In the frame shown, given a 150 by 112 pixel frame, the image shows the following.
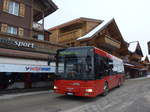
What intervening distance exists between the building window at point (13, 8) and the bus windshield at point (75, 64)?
1084 cm

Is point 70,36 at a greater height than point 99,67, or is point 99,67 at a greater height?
point 70,36

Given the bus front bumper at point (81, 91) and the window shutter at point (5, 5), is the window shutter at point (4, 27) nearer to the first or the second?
the window shutter at point (5, 5)

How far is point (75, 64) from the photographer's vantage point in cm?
878

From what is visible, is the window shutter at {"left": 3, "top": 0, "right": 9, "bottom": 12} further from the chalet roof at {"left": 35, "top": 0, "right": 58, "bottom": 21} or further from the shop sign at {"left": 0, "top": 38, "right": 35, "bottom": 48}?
the shop sign at {"left": 0, "top": 38, "right": 35, "bottom": 48}

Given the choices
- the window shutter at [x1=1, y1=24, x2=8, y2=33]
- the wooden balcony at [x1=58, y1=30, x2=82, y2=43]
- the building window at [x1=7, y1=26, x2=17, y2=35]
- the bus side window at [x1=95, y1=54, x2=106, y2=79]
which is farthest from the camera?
→ the wooden balcony at [x1=58, y1=30, x2=82, y2=43]

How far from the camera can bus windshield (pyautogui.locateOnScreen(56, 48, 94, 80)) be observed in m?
8.44

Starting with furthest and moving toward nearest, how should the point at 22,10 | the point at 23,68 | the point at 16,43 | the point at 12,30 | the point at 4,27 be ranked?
the point at 22,10 → the point at 12,30 → the point at 4,27 → the point at 16,43 → the point at 23,68

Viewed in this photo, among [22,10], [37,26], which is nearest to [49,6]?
[37,26]

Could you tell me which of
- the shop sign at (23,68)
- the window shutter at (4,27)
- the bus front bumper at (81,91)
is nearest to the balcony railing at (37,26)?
the window shutter at (4,27)

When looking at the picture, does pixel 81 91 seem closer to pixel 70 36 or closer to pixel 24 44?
pixel 24 44

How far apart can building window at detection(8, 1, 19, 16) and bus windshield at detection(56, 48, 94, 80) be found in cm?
1084

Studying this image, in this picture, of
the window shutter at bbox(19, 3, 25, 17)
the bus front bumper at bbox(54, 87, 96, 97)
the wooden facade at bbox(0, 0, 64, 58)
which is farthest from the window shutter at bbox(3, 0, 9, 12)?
the bus front bumper at bbox(54, 87, 96, 97)

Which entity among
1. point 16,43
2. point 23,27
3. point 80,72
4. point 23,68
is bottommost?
point 80,72

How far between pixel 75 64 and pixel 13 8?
1248 centimetres
